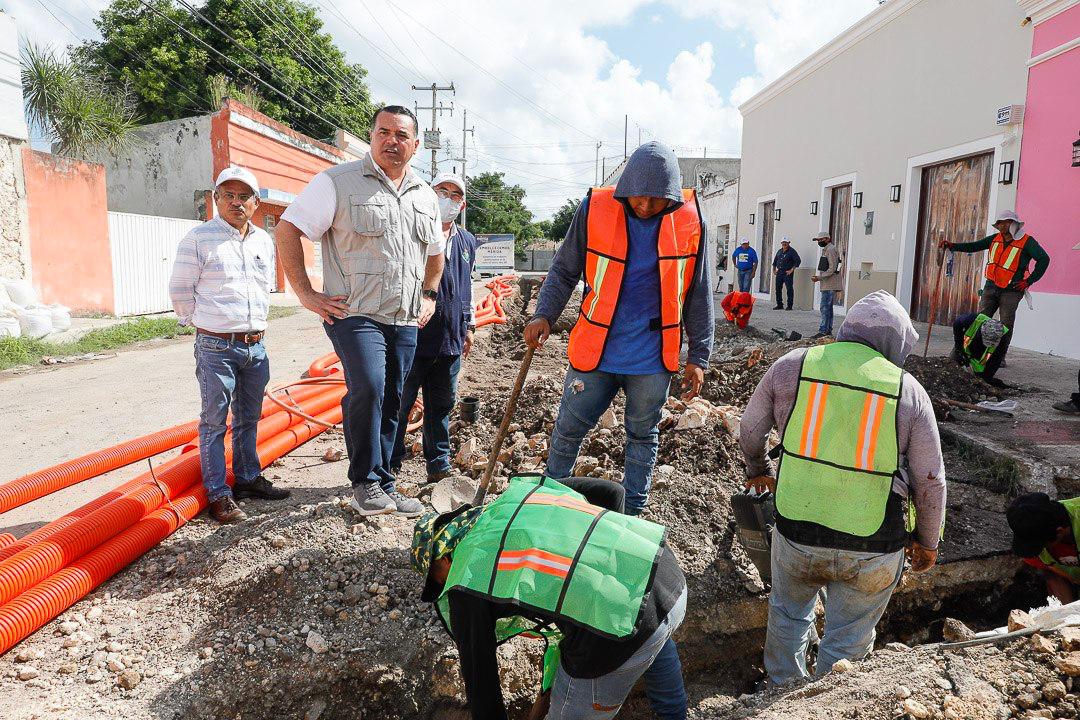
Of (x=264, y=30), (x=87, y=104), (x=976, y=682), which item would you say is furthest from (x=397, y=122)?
(x=264, y=30)

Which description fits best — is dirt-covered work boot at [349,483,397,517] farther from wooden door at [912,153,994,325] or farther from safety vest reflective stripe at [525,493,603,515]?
wooden door at [912,153,994,325]

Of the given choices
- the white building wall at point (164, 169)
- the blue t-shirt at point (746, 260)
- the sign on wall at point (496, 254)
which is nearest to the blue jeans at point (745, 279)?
the blue t-shirt at point (746, 260)

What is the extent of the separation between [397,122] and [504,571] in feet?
7.79

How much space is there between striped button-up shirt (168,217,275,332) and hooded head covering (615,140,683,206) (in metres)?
1.88

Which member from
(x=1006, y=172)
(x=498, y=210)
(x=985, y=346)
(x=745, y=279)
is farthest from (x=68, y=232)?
(x=498, y=210)

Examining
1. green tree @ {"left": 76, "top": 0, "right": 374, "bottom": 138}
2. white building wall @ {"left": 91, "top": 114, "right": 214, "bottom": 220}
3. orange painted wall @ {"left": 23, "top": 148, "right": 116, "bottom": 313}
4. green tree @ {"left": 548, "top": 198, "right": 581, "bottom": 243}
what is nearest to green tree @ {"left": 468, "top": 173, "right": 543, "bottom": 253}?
green tree @ {"left": 548, "top": 198, "right": 581, "bottom": 243}

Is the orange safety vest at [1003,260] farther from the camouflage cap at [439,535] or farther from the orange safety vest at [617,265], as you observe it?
the camouflage cap at [439,535]

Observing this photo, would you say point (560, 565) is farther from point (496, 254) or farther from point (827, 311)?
point (496, 254)

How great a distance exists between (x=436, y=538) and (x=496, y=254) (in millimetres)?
37150

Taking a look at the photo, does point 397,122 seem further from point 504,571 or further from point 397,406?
point 504,571

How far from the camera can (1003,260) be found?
24.2 ft

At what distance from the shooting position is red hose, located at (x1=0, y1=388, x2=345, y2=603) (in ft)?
8.98

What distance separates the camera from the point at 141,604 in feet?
9.58

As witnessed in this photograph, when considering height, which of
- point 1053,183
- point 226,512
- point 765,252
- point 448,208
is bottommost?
point 226,512
